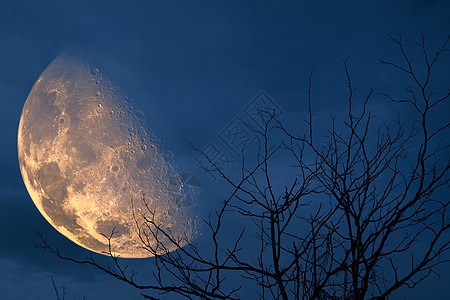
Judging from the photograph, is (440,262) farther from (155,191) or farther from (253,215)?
(155,191)

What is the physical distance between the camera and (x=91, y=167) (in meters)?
6.07

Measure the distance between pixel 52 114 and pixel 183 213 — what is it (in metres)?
3.06

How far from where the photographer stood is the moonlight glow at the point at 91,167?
584 cm

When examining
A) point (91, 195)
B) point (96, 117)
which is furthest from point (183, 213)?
point (96, 117)

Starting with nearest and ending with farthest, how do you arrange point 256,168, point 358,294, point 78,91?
point 358,294, point 256,168, point 78,91

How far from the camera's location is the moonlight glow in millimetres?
5844

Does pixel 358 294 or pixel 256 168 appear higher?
pixel 256 168

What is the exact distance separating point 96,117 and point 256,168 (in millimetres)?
3893

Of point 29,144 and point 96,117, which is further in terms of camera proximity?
point 29,144

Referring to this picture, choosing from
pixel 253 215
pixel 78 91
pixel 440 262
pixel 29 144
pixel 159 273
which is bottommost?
pixel 159 273

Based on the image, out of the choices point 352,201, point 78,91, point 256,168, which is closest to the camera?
point 352,201

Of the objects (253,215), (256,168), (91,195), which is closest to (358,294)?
(253,215)

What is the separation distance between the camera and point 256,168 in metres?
3.38

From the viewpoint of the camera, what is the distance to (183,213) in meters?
5.88
